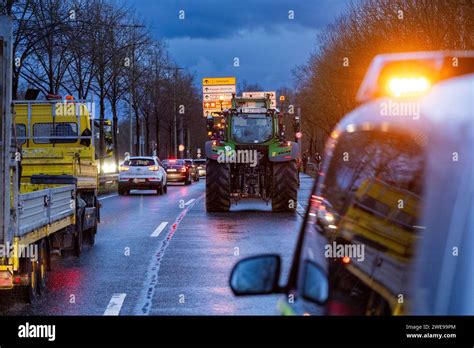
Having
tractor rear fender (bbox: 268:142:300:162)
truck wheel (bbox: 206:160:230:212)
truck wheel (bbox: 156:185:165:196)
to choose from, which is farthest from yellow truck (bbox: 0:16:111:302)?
truck wheel (bbox: 156:185:165:196)

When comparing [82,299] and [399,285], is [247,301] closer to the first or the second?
[82,299]

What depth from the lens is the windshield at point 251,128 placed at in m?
20.7

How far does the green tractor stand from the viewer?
19.8 meters

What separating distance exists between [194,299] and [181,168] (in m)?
38.3

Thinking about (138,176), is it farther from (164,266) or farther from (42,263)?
(42,263)

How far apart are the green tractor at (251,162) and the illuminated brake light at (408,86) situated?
56.6ft

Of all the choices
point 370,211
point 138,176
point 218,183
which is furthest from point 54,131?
point 138,176

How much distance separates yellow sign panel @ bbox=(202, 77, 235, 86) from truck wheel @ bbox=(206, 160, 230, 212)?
4792 cm

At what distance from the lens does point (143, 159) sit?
32.8m

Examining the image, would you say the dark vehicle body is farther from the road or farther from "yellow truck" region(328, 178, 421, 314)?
"yellow truck" region(328, 178, 421, 314)

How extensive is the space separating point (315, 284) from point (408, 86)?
0.72m

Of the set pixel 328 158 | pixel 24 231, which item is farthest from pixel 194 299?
pixel 328 158

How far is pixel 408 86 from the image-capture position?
227cm
